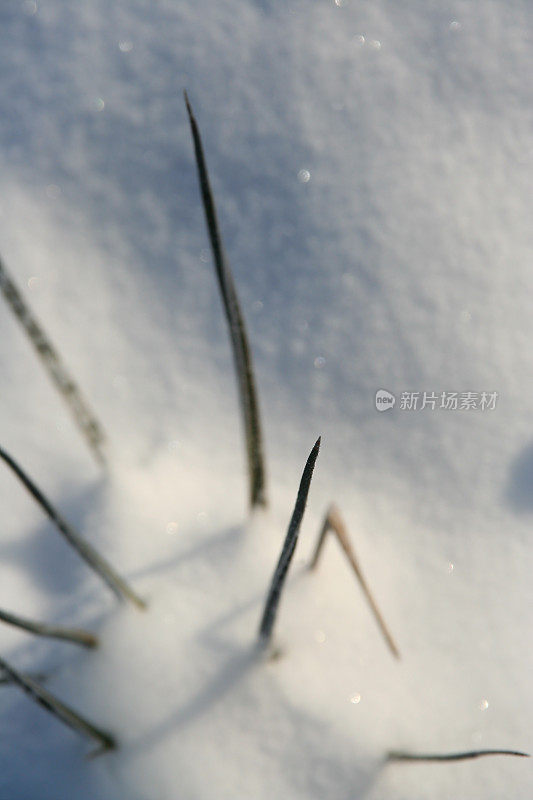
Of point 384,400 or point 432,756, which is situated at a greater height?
point 384,400

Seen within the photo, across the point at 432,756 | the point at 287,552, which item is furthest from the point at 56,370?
the point at 432,756

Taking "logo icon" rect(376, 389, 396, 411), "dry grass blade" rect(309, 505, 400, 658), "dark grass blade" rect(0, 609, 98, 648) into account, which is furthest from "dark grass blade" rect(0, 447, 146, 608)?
"logo icon" rect(376, 389, 396, 411)

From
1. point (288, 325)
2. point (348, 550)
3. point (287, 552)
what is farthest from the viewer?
point (288, 325)

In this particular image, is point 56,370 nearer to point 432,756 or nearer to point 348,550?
point 348,550

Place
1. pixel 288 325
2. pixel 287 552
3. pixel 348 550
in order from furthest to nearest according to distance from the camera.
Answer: pixel 288 325 → pixel 348 550 → pixel 287 552

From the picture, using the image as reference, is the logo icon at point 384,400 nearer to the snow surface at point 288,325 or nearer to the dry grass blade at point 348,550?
the snow surface at point 288,325

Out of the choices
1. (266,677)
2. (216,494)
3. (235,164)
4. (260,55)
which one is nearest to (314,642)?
(266,677)

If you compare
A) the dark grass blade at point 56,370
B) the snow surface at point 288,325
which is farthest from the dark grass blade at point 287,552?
the dark grass blade at point 56,370

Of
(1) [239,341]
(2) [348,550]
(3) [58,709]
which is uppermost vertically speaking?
(1) [239,341]
